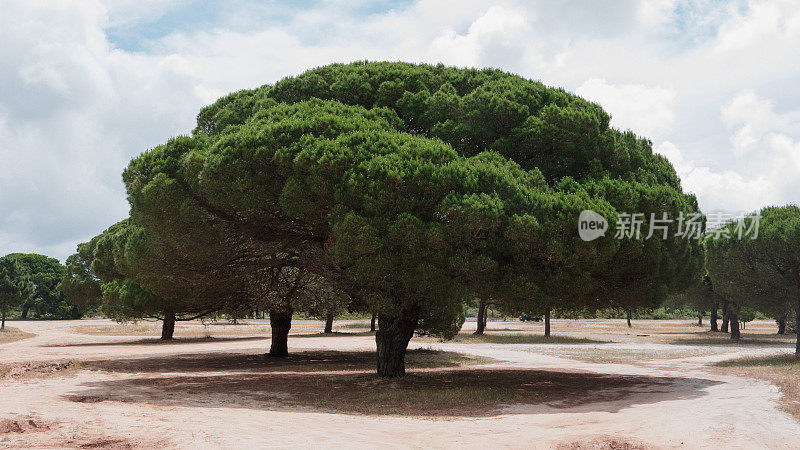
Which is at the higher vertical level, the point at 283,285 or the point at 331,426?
the point at 283,285

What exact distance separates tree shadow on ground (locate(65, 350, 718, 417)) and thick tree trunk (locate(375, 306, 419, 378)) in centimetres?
40

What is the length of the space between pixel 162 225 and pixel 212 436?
27.2 feet

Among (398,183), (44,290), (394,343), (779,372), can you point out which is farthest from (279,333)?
(44,290)

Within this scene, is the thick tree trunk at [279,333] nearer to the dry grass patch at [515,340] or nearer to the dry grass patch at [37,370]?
the dry grass patch at [37,370]

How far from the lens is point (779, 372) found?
1973 centimetres

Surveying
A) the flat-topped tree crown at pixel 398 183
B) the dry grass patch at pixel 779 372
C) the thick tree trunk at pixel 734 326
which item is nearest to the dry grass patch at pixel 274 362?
the flat-topped tree crown at pixel 398 183

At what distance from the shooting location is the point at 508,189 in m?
14.0

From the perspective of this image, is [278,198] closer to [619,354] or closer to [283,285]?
[283,285]

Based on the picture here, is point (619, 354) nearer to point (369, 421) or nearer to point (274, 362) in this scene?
point (274, 362)

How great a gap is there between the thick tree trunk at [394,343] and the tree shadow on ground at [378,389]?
1.33 ft

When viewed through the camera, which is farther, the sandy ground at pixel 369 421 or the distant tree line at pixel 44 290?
the distant tree line at pixel 44 290

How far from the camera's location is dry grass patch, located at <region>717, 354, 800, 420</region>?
44.6 feet

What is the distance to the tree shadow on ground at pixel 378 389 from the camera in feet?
43.5

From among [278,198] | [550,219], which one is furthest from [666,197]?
[278,198]
